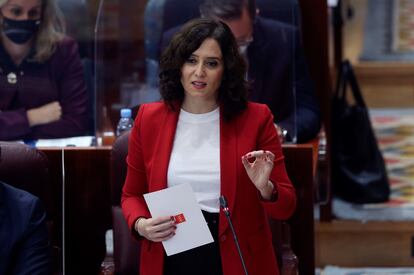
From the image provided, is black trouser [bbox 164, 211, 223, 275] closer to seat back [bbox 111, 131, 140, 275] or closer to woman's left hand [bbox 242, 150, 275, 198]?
woman's left hand [bbox 242, 150, 275, 198]

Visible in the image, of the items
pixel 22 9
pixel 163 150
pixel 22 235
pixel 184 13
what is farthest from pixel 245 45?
pixel 22 235

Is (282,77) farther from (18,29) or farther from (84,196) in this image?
(18,29)

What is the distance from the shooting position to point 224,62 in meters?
2.06

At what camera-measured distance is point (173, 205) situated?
1.98 m

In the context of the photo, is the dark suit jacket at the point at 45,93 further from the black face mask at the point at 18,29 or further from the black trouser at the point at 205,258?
the black trouser at the point at 205,258

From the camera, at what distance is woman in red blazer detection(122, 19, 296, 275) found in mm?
2016

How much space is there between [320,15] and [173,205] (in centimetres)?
146

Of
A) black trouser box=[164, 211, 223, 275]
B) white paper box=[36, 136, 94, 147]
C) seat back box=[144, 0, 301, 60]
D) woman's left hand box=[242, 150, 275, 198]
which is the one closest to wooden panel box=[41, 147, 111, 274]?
white paper box=[36, 136, 94, 147]

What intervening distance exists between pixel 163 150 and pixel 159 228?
17 centimetres

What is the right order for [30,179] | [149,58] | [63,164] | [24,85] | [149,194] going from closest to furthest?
[149,194], [30,179], [63,164], [24,85], [149,58]

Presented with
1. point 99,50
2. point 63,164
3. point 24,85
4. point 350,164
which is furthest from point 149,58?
point 350,164

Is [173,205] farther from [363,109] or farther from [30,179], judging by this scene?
[363,109]

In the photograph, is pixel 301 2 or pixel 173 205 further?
pixel 301 2

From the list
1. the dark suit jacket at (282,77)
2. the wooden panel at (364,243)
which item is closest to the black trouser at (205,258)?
the dark suit jacket at (282,77)
